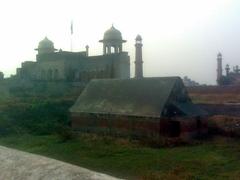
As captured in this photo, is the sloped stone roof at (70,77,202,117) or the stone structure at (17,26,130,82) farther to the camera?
the stone structure at (17,26,130,82)

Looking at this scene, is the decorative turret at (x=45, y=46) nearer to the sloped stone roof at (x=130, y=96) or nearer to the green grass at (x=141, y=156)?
the sloped stone roof at (x=130, y=96)

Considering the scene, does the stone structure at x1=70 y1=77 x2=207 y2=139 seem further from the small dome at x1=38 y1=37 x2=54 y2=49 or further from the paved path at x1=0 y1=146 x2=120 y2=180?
the small dome at x1=38 y1=37 x2=54 y2=49

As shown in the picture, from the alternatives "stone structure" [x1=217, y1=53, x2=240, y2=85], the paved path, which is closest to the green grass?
the paved path

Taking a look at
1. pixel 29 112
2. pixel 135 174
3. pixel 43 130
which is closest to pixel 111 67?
pixel 29 112

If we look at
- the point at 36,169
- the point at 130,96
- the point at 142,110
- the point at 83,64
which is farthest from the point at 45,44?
the point at 36,169

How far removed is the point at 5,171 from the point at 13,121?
23533 mm

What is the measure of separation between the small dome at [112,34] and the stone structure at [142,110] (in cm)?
1971

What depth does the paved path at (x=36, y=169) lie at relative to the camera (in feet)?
18.6

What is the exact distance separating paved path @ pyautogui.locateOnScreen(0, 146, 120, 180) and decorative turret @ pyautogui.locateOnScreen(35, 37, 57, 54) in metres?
48.5

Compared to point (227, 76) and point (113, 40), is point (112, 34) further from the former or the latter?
point (227, 76)

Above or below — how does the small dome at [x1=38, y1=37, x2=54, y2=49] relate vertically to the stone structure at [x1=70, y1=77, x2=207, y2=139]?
above

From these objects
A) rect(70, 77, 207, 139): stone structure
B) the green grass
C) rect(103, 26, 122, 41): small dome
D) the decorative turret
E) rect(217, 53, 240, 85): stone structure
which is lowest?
the green grass

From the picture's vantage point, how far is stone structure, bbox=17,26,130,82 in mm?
46309

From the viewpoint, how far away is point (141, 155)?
63.4ft
